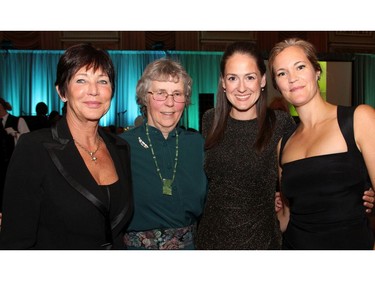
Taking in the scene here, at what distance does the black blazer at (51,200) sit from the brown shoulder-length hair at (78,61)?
0.25 meters

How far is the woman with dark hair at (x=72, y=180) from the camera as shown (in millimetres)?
1593

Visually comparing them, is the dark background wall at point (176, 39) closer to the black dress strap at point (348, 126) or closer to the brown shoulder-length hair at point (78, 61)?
the black dress strap at point (348, 126)

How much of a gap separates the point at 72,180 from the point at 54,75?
31.5ft

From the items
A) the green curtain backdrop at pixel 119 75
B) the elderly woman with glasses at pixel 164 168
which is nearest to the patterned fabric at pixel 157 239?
the elderly woman with glasses at pixel 164 168

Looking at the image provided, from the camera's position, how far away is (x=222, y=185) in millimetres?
2174

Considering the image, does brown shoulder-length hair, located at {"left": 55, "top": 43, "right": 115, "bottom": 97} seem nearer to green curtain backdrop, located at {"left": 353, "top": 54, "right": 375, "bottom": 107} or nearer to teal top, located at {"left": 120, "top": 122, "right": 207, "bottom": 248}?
teal top, located at {"left": 120, "top": 122, "right": 207, "bottom": 248}

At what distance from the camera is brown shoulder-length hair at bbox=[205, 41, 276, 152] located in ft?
7.18

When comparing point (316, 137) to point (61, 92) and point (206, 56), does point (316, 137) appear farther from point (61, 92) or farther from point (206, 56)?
point (206, 56)

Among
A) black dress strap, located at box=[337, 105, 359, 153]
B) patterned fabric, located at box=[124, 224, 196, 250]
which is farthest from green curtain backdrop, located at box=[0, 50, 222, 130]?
black dress strap, located at box=[337, 105, 359, 153]

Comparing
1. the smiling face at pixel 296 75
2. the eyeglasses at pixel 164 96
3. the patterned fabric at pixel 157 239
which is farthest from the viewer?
the eyeglasses at pixel 164 96

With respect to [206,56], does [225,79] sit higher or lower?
lower

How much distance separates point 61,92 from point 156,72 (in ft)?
1.93

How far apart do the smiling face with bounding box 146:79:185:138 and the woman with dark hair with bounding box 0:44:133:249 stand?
400mm

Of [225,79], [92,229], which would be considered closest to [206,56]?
[225,79]
